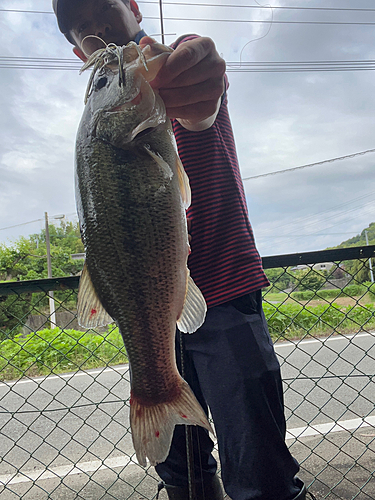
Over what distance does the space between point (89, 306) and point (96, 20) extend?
129 centimetres

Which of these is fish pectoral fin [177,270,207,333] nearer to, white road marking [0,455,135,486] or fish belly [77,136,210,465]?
fish belly [77,136,210,465]

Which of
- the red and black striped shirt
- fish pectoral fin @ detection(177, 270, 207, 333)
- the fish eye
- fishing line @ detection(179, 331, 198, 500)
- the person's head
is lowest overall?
fishing line @ detection(179, 331, 198, 500)

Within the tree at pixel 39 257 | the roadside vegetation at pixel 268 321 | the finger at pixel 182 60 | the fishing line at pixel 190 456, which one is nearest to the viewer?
the finger at pixel 182 60

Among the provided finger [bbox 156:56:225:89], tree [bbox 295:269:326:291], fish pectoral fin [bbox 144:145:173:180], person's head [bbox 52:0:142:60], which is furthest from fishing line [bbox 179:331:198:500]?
person's head [bbox 52:0:142:60]

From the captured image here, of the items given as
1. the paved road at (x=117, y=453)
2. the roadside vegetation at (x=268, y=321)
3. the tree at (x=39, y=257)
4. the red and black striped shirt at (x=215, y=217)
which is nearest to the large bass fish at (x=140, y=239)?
the red and black striped shirt at (x=215, y=217)

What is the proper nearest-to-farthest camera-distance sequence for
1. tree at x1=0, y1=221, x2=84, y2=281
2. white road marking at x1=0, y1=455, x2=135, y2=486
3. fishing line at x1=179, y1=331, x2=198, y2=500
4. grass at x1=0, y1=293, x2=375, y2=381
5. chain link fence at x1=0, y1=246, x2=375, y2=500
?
fishing line at x1=179, y1=331, x2=198, y2=500, chain link fence at x1=0, y1=246, x2=375, y2=500, white road marking at x1=0, y1=455, x2=135, y2=486, grass at x1=0, y1=293, x2=375, y2=381, tree at x1=0, y1=221, x2=84, y2=281

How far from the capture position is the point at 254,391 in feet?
5.00

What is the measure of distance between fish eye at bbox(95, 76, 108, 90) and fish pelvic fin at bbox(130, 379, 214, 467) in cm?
115

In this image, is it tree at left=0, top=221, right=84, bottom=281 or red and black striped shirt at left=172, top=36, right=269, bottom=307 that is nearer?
red and black striped shirt at left=172, top=36, right=269, bottom=307

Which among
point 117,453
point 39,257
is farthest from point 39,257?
point 117,453

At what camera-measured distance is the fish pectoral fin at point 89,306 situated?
1.32 m

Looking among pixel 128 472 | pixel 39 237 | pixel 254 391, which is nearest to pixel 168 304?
pixel 254 391

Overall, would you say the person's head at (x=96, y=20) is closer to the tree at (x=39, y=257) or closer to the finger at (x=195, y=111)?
the finger at (x=195, y=111)

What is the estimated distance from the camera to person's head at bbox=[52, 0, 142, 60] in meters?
1.66
